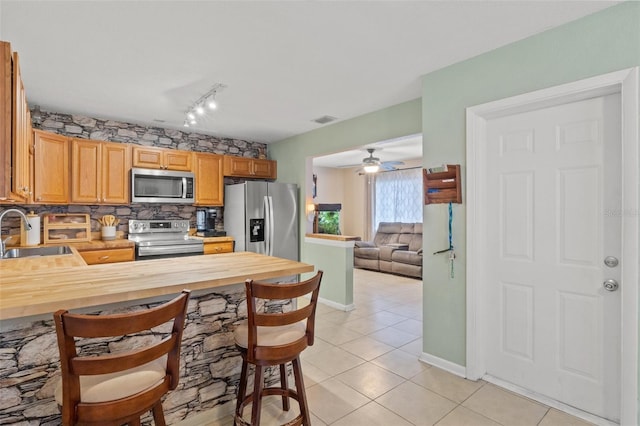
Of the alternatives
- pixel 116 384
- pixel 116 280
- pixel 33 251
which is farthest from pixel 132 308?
pixel 33 251

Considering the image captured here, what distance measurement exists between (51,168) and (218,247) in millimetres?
2126

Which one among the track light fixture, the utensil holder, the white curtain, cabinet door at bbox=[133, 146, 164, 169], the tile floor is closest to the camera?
the tile floor

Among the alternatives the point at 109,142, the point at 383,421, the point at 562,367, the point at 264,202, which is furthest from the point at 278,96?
Result: the point at 562,367

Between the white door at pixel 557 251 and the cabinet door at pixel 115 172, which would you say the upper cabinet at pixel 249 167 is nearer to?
the cabinet door at pixel 115 172

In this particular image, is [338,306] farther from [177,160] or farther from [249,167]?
[177,160]

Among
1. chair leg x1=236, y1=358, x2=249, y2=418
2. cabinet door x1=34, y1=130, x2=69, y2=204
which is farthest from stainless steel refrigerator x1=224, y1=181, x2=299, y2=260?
chair leg x1=236, y1=358, x2=249, y2=418

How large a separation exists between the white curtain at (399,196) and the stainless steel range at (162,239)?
5.08 metres

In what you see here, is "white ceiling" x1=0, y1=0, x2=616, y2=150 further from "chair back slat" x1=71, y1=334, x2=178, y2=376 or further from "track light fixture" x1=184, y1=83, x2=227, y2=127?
"chair back slat" x1=71, y1=334, x2=178, y2=376

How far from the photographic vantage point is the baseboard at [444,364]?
2.67 m

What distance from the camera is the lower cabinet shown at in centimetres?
382

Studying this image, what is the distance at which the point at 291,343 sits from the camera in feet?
5.76

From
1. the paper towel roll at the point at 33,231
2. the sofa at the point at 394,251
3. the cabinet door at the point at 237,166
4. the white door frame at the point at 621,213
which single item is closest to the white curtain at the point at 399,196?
the sofa at the point at 394,251

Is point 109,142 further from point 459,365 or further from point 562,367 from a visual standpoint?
point 562,367

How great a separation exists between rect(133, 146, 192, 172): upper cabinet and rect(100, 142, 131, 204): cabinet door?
0.12 metres
